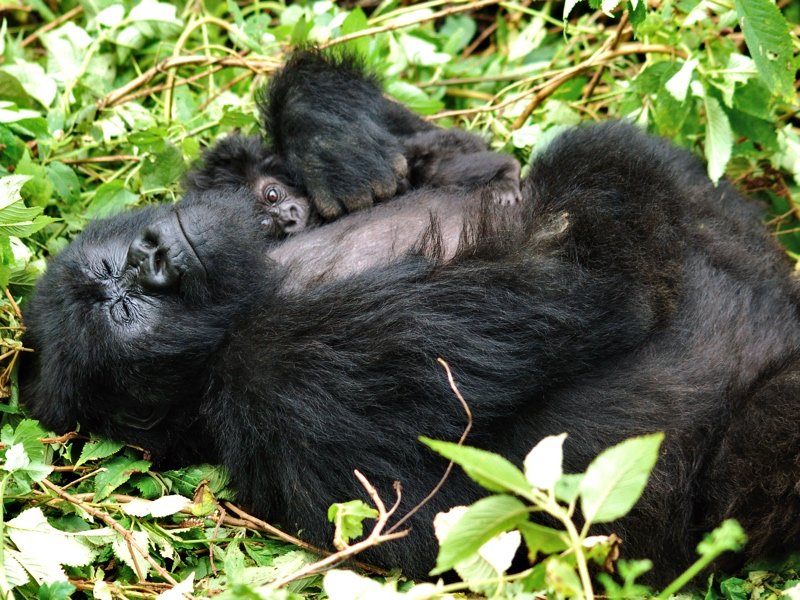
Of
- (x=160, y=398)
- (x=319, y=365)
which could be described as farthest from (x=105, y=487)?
(x=319, y=365)

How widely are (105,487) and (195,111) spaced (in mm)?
1898

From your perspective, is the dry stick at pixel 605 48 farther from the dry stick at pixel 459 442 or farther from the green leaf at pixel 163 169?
the dry stick at pixel 459 442

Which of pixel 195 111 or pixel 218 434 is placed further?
pixel 195 111

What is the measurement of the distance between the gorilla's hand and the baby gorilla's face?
56mm

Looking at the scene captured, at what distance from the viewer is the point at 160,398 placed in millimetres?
2879

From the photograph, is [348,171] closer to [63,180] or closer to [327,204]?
[327,204]

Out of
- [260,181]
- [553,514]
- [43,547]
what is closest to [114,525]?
[43,547]

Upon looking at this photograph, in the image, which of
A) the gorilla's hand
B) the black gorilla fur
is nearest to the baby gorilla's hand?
the gorilla's hand

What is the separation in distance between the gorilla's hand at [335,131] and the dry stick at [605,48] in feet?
3.38

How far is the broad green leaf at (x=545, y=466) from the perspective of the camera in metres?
1.78

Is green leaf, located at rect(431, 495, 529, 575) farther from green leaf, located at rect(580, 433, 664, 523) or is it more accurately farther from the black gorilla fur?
the black gorilla fur

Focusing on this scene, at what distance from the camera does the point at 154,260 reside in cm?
288

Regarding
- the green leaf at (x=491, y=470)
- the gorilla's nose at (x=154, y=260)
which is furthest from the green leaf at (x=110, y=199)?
the green leaf at (x=491, y=470)

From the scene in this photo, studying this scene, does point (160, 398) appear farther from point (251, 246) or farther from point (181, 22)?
point (181, 22)
